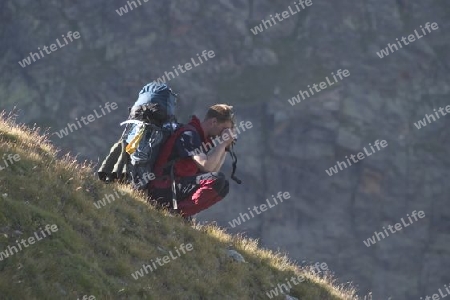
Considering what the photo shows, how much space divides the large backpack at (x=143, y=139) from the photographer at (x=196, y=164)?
5.8 inches

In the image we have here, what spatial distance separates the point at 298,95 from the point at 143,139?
285ft

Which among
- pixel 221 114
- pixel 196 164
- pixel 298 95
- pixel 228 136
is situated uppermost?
pixel 221 114

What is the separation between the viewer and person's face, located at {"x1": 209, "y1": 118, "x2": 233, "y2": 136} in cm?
1024

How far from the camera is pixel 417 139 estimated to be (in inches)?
3775

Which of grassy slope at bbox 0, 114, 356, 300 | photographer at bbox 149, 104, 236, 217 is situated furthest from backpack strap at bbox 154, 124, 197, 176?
grassy slope at bbox 0, 114, 356, 300

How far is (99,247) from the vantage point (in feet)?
26.5

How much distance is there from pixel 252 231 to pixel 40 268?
285ft

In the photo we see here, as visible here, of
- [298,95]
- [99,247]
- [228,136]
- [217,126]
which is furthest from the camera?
[298,95]

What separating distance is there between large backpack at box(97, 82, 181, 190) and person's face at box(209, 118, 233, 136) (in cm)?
46

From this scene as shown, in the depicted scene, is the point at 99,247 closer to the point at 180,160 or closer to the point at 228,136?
the point at 180,160

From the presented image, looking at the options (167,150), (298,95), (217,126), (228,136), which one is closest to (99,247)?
(167,150)

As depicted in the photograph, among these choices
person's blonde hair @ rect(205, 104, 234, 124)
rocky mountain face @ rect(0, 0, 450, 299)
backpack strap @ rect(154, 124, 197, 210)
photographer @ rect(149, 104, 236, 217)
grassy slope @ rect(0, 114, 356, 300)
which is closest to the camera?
grassy slope @ rect(0, 114, 356, 300)

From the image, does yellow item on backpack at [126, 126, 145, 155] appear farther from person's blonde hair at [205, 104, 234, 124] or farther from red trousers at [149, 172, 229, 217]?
person's blonde hair at [205, 104, 234, 124]

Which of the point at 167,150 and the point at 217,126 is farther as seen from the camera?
the point at 217,126
